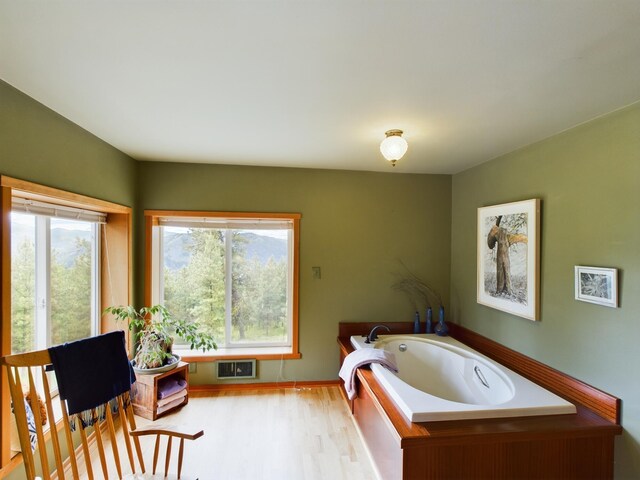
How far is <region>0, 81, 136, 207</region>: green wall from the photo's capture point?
5.16 ft

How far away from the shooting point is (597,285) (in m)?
1.85

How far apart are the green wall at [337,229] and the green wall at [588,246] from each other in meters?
0.89

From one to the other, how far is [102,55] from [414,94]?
56.9 inches

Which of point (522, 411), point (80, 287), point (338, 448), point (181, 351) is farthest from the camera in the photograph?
point (181, 351)

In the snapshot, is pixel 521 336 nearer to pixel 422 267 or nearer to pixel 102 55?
pixel 422 267

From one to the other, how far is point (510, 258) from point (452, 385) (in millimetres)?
1187

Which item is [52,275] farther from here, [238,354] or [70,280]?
[238,354]

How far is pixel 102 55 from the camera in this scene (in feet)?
4.29

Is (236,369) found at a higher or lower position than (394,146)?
lower

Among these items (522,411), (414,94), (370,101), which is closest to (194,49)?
(370,101)

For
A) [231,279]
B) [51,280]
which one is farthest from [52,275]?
[231,279]

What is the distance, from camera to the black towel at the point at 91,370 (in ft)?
4.58

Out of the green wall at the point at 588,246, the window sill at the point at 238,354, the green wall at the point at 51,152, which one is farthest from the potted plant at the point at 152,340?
the green wall at the point at 588,246

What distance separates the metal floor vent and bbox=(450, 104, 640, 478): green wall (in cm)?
237
